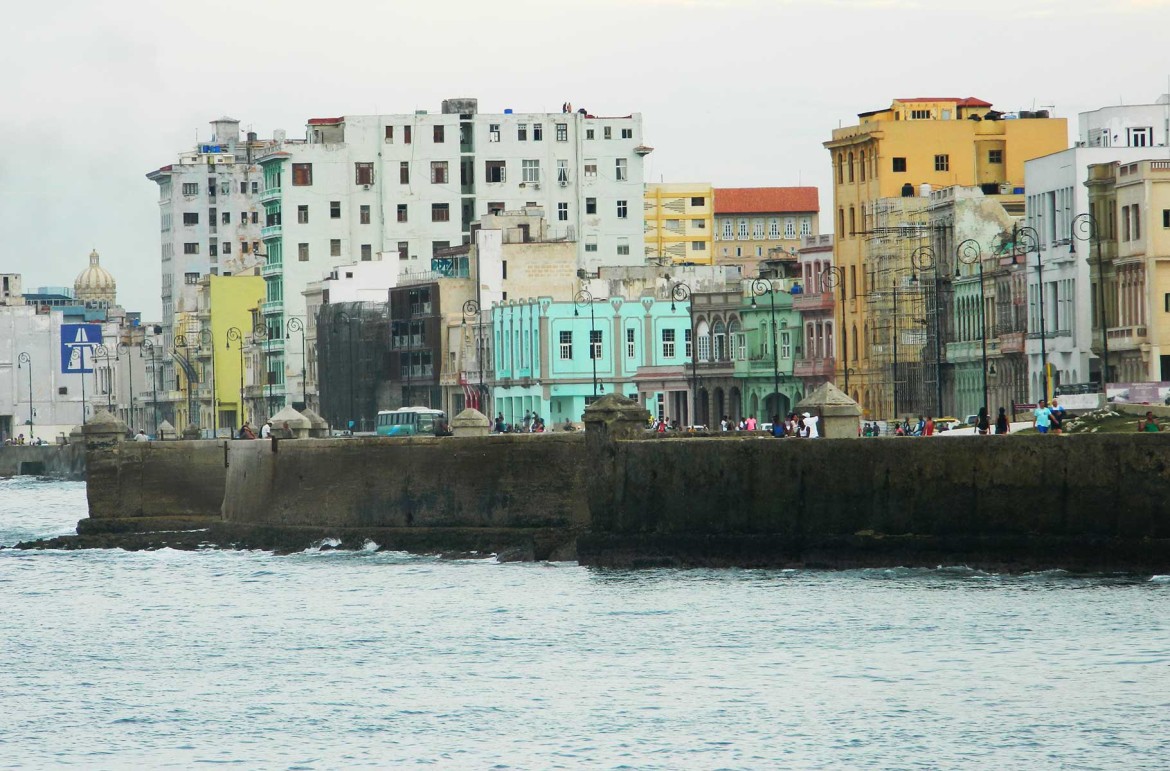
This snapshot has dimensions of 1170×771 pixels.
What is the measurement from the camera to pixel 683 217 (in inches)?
7559

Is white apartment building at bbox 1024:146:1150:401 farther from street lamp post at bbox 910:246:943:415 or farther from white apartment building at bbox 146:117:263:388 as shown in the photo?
white apartment building at bbox 146:117:263:388

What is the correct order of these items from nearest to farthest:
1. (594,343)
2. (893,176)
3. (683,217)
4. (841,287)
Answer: (893,176) < (841,287) < (594,343) < (683,217)

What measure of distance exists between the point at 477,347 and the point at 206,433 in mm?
20992

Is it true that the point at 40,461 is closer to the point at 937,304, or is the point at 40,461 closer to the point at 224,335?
the point at 224,335

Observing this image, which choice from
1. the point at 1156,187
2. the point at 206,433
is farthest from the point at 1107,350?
the point at 206,433

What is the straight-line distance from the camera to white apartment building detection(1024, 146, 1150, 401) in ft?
275

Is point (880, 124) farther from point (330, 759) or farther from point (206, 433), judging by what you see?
point (330, 759)

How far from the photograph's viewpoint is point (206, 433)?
445 feet

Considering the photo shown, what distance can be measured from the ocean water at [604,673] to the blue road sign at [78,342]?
14887 cm

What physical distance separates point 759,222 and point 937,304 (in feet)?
336

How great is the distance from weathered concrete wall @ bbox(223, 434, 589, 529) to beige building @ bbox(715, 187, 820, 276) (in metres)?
139

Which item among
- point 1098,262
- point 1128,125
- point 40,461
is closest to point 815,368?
point 1128,125

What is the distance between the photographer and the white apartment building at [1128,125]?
9538 cm

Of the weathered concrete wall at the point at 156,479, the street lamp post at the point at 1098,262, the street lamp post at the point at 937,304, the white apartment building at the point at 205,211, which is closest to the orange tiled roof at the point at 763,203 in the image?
the white apartment building at the point at 205,211
